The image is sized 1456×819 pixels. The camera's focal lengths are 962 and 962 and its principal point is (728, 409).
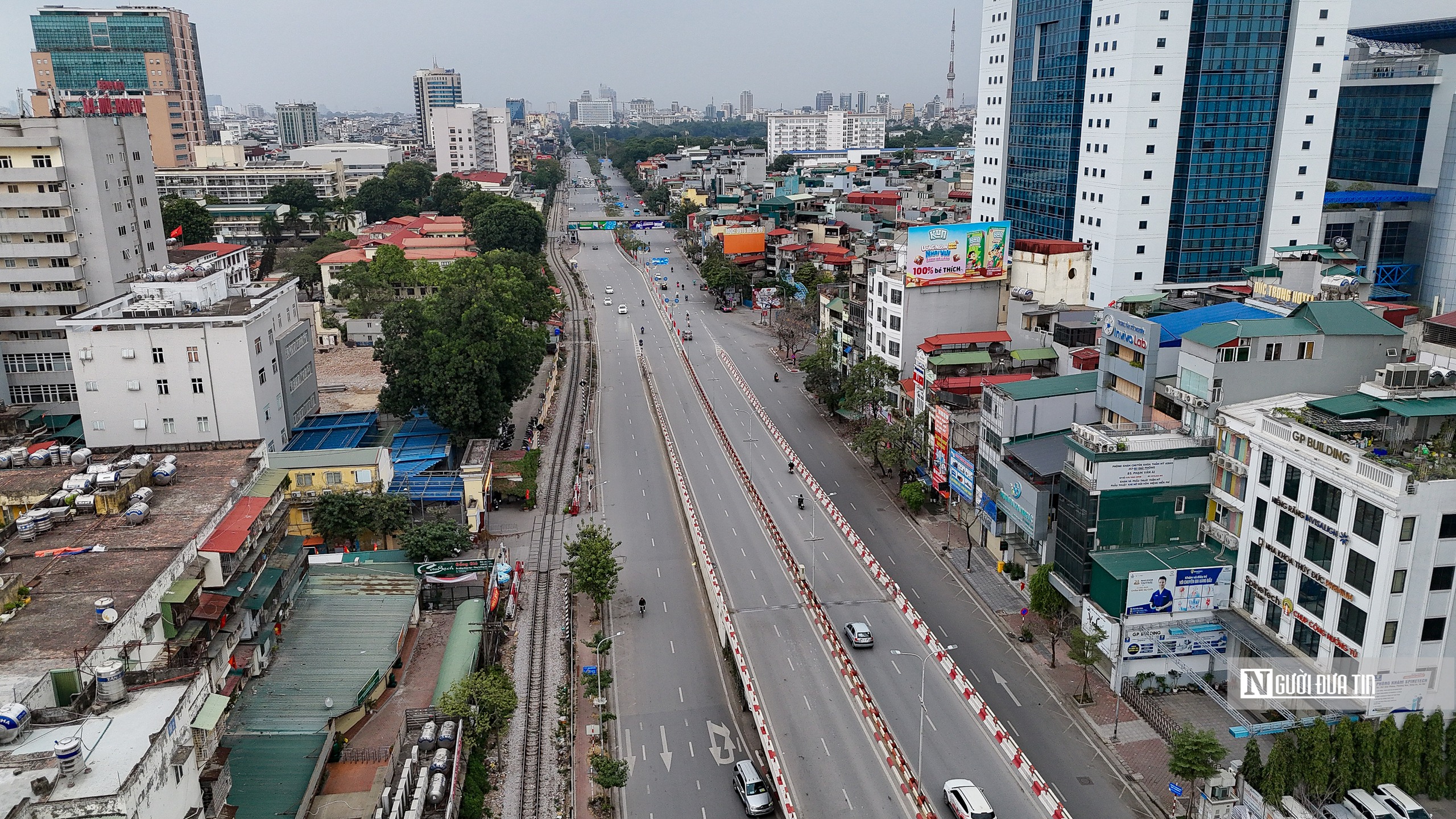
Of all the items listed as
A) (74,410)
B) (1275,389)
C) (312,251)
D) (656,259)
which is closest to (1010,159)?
(656,259)

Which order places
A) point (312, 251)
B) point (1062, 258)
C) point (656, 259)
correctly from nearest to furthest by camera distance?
point (1062, 258) < point (312, 251) < point (656, 259)

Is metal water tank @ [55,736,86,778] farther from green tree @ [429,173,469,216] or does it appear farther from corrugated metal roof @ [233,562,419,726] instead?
green tree @ [429,173,469,216]

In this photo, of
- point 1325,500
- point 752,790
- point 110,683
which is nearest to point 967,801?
point 752,790

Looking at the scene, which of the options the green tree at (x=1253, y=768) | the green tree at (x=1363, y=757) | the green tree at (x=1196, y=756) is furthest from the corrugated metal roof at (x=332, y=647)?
the green tree at (x=1363, y=757)

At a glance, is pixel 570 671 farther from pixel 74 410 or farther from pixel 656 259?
pixel 656 259

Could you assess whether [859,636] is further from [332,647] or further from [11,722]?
[11,722]

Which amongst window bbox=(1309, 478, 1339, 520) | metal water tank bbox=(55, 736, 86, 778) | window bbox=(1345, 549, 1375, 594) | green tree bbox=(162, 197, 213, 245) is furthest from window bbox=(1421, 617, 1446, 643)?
green tree bbox=(162, 197, 213, 245)
